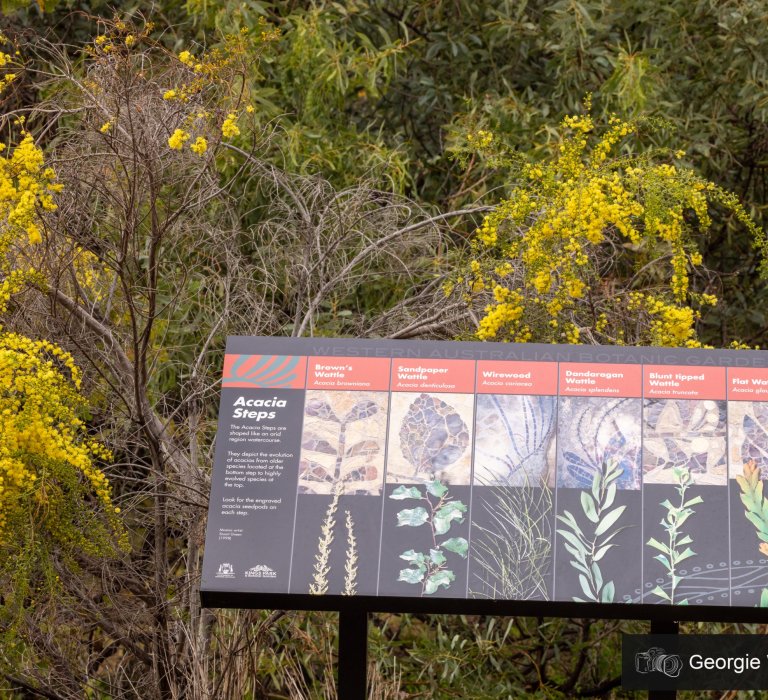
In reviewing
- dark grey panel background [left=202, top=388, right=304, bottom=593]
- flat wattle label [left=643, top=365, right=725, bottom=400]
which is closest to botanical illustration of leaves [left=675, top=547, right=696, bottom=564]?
flat wattle label [left=643, top=365, right=725, bottom=400]

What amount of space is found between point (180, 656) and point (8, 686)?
3.01 feet

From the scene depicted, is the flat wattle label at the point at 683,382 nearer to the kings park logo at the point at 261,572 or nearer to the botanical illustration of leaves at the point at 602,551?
the botanical illustration of leaves at the point at 602,551

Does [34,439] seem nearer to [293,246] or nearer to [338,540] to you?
[338,540]

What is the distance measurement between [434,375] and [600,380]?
49cm

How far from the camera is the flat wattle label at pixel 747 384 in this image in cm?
344

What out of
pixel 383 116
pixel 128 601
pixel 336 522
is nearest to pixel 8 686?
pixel 128 601

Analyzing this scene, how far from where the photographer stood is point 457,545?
3.29 metres

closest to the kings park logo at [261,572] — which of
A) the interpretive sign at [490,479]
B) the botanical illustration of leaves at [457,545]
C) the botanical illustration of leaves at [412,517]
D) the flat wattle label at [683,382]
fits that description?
the interpretive sign at [490,479]

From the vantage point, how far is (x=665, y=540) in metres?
3.27

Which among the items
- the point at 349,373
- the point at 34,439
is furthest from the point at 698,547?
the point at 34,439

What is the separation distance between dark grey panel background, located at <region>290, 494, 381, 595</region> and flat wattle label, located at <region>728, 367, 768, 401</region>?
1.09 meters

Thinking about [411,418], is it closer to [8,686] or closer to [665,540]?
[665,540]

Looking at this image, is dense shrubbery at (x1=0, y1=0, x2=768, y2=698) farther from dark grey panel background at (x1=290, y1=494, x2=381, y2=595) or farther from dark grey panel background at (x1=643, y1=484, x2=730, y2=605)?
dark grey panel background at (x1=643, y1=484, x2=730, y2=605)

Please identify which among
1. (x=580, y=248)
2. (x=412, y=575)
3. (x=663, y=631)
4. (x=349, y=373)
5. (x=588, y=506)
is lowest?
(x=663, y=631)
